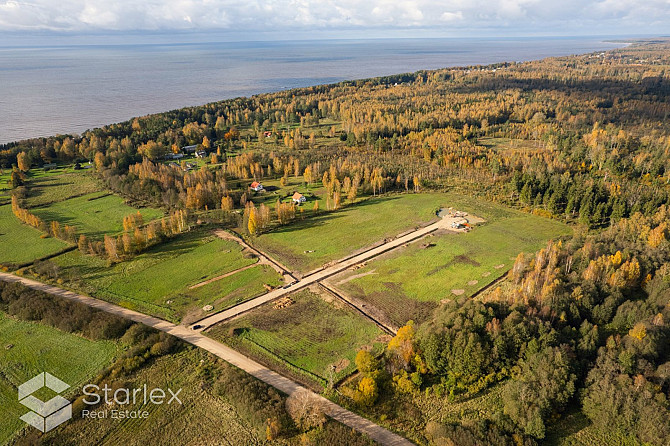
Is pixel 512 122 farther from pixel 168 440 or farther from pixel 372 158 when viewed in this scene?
pixel 168 440

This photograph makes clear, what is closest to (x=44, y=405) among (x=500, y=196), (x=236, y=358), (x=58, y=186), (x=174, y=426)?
(x=174, y=426)

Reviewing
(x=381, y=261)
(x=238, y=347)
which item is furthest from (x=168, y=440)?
(x=381, y=261)

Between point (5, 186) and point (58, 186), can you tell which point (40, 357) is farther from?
point (5, 186)

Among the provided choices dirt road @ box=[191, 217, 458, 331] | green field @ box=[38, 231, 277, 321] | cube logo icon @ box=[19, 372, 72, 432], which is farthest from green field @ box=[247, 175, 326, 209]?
cube logo icon @ box=[19, 372, 72, 432]

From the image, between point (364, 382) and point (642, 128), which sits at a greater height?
point (642, 128)

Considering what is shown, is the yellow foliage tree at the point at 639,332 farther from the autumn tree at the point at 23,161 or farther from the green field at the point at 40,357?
the autumn tree at the point at 23,161

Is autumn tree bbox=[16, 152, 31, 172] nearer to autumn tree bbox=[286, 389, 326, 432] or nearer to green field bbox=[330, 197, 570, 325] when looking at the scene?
green field bbox=[330, 197, 570, 325]

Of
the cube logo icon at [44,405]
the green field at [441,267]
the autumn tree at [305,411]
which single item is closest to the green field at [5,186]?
the cube logo icon at [44,405]
